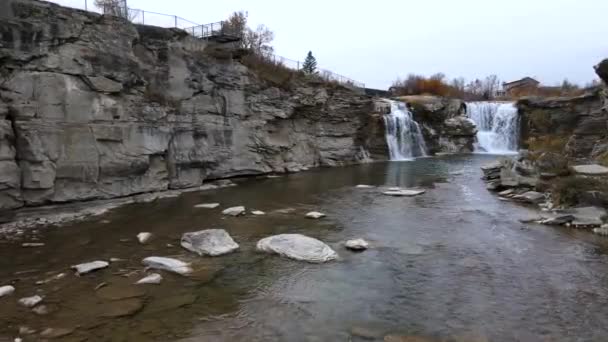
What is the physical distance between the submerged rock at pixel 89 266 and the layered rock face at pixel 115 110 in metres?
6.50

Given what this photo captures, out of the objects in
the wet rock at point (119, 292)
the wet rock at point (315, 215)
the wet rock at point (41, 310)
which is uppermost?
the wet rock at point (315, 215)

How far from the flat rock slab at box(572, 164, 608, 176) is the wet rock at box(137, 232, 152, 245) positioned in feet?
48.2

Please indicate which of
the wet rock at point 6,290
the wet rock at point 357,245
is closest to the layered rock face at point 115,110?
the wet rock at point 6,290

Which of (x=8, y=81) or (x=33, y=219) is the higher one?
(x=8, y=81)

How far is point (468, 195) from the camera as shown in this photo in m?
18.5

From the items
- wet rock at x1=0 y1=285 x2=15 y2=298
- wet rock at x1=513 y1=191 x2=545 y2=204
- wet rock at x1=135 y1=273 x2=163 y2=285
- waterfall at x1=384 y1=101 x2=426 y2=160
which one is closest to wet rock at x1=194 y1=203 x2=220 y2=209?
wet rock at x1=135 y1=273 x2=163 y2=285

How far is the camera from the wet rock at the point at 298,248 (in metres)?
10.0

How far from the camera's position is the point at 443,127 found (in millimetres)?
43500

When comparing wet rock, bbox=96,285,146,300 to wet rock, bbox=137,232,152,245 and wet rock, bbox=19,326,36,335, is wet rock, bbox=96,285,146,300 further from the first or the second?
wet rock, bbox=137,232,152,245

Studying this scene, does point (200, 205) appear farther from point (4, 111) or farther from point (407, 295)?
point (407, 295)

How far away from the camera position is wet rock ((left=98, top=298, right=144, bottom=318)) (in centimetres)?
709

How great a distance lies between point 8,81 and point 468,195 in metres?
17.8

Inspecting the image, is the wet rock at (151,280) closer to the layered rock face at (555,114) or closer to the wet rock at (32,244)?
the wet rock at (32,244)

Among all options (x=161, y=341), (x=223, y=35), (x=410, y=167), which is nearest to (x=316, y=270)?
(x=161, y=341)
